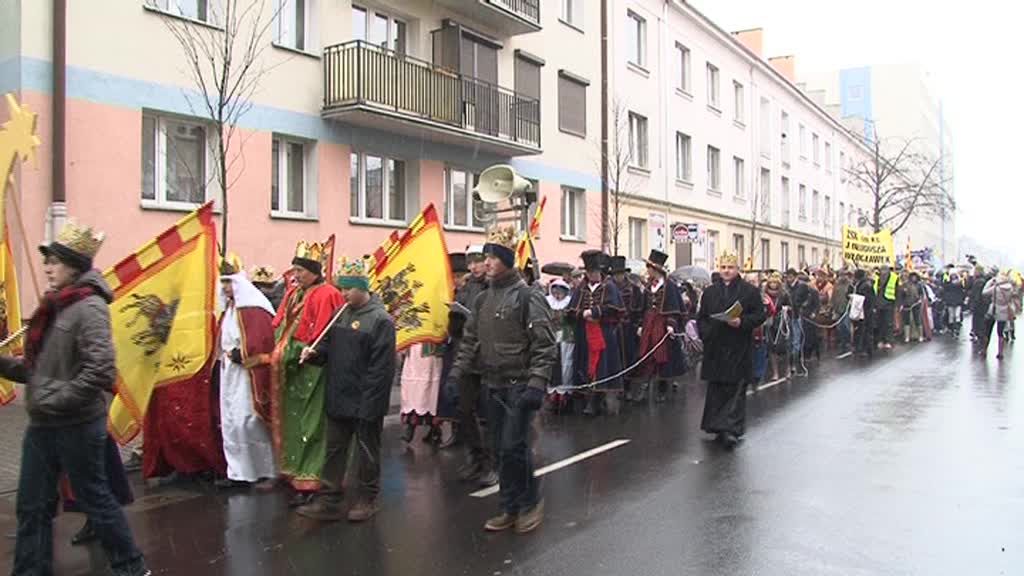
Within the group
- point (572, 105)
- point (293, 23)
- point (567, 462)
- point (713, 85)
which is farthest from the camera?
point (713, 85)

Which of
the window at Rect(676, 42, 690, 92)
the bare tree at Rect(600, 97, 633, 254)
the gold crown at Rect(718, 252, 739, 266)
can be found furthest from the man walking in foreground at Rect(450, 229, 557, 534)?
the window at Rect(676, 42, 690, 92)

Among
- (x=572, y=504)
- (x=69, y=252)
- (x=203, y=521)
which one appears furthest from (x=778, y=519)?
(x=69, y=252)

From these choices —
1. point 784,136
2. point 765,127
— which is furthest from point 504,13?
point 784,136

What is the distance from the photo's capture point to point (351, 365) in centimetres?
645

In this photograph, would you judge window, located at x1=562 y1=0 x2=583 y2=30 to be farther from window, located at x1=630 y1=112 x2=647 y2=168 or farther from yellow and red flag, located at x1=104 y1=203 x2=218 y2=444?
yellow and red flag, located at x1=104 y1=203 x2=218 y2=444

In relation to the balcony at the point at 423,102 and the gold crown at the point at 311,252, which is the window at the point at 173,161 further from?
the gold crown at the point at 311,252

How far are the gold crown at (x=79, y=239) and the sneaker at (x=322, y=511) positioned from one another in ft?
8.40

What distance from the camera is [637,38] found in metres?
27.9

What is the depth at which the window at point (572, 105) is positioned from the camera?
77.4ft

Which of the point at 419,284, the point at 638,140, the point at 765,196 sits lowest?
the point at 419,284

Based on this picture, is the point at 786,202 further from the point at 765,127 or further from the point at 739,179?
the point at 739,179

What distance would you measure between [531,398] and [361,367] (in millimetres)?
1293

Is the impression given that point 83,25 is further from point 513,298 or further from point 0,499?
point 513,298

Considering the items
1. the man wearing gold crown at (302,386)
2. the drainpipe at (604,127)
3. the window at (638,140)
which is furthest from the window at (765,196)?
the man wearing gold crown at (302,386)
